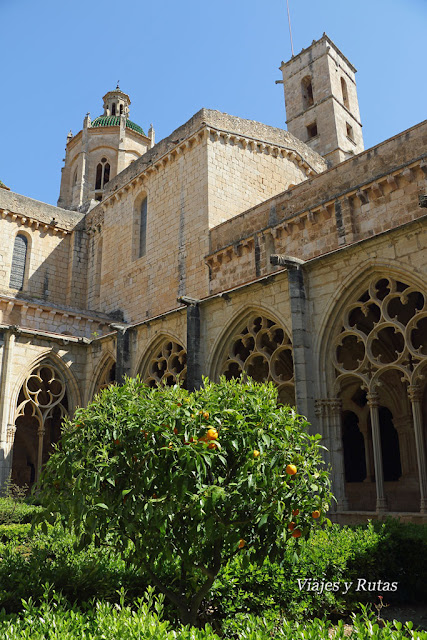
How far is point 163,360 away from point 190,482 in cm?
854

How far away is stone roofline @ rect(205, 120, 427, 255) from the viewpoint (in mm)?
13328

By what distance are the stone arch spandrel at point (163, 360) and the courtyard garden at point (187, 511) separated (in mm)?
7107

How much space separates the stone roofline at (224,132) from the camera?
1867cm

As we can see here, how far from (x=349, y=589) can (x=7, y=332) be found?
1049 centimetres

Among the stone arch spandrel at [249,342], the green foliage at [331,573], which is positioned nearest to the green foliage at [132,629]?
the green foliage at [331,573]

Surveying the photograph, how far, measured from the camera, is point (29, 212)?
22891mm

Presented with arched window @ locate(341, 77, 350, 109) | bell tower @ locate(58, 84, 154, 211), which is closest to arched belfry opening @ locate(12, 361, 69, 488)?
bell tower @ locate(58, 84, 154, 211)

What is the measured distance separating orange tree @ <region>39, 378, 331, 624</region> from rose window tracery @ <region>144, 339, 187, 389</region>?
7460mm

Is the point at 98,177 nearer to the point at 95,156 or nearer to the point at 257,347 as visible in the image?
the point at 95,156

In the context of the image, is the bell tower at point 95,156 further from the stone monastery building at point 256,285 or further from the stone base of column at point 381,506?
the stone base of column at point 381,506

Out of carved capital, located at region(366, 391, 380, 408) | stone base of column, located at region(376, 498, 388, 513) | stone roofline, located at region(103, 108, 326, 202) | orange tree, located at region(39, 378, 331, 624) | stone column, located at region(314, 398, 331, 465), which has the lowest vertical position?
stone base of column, located at region(376, 498, 388, 513)

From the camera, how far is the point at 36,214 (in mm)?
23156

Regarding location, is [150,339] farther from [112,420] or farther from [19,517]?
[112,420]

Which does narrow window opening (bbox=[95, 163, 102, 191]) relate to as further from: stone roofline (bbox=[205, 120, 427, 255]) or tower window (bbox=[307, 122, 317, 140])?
stone roofline (bbox=[205, 120, 427, 255])
